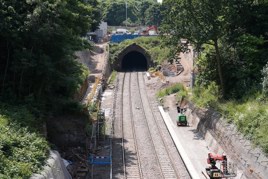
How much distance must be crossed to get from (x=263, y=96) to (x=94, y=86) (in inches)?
996

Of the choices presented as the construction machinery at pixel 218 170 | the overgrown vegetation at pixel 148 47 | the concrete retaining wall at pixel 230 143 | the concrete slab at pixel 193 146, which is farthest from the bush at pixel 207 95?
the overgrown vegetation at pixel 148 47

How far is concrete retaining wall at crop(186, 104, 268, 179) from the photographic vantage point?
20.2m

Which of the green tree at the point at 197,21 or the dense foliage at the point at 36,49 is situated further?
the green tree at the point at 197,21

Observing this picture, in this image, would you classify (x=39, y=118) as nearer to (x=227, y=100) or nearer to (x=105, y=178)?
(x=105, y=178)

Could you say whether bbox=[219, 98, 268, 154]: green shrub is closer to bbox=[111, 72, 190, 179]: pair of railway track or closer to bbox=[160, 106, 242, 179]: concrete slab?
bbox=[160, 106, 242, 179]: concrete slab

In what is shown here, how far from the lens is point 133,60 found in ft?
272

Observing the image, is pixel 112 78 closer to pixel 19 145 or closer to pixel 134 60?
pixel 134 60

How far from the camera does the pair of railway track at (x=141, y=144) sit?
24047 millimetres

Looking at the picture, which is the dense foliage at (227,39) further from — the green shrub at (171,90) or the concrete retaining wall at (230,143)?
the green shrub at (171,90)

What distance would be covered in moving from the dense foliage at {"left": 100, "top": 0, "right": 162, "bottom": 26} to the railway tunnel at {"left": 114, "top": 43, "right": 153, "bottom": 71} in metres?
47.4

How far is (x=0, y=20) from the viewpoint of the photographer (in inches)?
900

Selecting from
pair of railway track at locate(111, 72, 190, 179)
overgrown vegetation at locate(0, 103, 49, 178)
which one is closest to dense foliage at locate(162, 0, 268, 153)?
pair of railway track at locate(111, 72, 190, 179)

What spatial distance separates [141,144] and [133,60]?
5468 cm

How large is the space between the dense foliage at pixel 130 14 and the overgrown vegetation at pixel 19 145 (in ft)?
358
